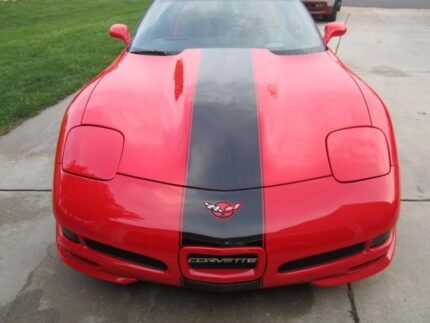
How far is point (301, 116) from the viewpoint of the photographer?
7.63 ft

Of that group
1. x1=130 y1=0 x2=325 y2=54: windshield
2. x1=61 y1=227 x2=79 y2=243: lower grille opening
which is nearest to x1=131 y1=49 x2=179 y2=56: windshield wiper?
x1=130 y1=0 x2=325 y2=54: windshield

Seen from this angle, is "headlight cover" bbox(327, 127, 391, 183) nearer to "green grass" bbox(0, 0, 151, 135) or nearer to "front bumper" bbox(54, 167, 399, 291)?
"front bumper" bbox(54, 167, 399, 291)

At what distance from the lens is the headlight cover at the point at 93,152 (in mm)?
2111

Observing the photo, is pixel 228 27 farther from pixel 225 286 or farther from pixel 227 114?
pixel 225 286

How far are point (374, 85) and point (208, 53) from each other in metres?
3.31

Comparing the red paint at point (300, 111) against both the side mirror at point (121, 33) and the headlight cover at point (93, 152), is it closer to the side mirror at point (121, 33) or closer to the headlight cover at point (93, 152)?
the headlight cover at point (93, 152)

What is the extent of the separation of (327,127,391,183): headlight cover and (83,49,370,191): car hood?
5cm

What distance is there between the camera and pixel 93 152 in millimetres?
2191

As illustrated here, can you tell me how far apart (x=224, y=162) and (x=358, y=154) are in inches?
24.6

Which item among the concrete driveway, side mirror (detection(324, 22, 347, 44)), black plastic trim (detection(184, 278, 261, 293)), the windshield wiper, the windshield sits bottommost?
the concrete driveway

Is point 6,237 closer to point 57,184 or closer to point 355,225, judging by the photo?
point 57,184

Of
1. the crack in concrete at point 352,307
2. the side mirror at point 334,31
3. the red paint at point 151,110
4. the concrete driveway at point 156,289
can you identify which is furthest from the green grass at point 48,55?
the crack in concrete at point 352,307

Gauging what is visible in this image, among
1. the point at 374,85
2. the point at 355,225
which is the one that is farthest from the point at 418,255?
the point at 374,85

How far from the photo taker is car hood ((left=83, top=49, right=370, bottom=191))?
2.05m
